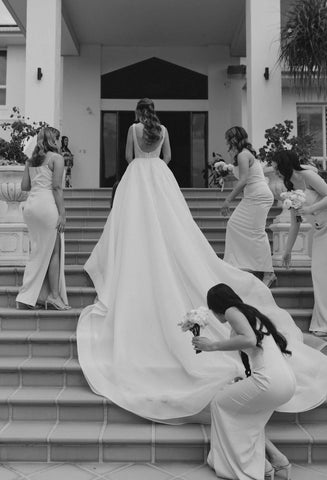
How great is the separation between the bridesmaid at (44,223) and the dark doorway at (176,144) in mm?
8258

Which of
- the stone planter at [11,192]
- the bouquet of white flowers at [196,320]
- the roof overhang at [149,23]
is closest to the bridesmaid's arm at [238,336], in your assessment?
the bouquet of white flowers at [196,320]

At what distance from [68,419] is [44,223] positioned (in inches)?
76.0

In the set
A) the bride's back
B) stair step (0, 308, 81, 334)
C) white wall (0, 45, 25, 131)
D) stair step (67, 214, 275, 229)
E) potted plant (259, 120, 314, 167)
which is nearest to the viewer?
stair step (0, 308, 81, 334)

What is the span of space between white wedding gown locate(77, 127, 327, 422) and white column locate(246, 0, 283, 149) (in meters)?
4.10

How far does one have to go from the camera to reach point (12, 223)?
20.1ft

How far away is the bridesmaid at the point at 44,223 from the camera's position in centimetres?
465

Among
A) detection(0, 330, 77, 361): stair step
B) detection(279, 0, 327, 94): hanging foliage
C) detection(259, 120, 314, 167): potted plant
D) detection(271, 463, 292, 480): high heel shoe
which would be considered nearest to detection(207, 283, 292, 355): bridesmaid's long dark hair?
detection(271, 463, 292, 480): high heel shoe

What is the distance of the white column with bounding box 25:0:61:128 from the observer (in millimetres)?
8719

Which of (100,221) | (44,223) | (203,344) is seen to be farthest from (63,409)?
(100,221)

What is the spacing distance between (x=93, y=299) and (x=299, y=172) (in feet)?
7.99

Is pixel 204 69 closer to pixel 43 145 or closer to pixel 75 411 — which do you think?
pixel 43 145

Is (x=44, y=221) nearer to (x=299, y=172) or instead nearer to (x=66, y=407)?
(x=66, y=407)

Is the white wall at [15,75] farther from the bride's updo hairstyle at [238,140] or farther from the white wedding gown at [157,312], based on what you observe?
the bride's updo hairstyle at [238,140]

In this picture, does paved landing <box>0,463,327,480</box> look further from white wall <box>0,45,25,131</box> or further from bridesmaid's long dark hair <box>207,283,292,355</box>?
white wall <box>0,45,25,131</box>
